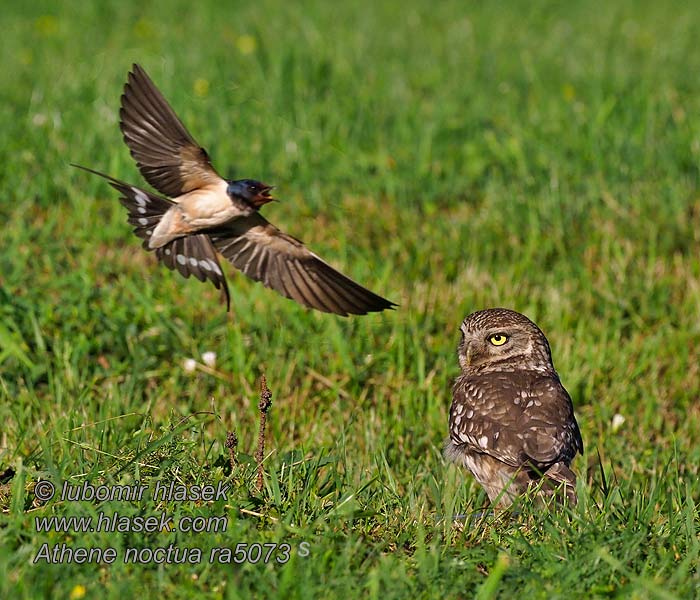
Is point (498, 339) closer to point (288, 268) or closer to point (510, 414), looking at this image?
point (510, 414)

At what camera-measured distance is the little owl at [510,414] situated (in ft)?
14.7

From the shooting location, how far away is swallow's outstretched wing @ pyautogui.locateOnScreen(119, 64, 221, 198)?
4266 mm

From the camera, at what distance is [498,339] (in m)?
5.02

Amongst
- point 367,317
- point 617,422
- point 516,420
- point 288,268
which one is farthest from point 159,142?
point 617,422

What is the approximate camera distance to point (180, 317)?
600cm

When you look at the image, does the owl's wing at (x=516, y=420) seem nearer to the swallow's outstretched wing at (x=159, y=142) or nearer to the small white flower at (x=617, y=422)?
the small white flower at (x=617, y=422)

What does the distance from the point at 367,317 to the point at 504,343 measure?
4.17 feet

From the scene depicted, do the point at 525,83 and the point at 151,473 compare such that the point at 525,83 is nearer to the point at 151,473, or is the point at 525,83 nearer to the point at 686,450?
the point at 686,450

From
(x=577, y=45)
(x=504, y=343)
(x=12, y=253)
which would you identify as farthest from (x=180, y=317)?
(x=577, y=45)

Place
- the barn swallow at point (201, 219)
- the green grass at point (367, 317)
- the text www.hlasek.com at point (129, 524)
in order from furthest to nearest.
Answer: the barn swallow at point (201, 219) < the green grass at point (367, 317) < the text www.hlasek.com at point (129, 524)

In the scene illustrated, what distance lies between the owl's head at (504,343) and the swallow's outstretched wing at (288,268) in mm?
692

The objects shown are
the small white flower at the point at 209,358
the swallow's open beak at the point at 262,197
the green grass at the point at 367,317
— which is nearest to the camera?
the green grass at the point at 367,317

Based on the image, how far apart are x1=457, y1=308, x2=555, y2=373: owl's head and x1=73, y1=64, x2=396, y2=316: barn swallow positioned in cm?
83

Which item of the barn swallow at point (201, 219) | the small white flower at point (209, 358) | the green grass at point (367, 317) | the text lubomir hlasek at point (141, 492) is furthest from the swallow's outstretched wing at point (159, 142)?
the small white flower at point (209, 358)
